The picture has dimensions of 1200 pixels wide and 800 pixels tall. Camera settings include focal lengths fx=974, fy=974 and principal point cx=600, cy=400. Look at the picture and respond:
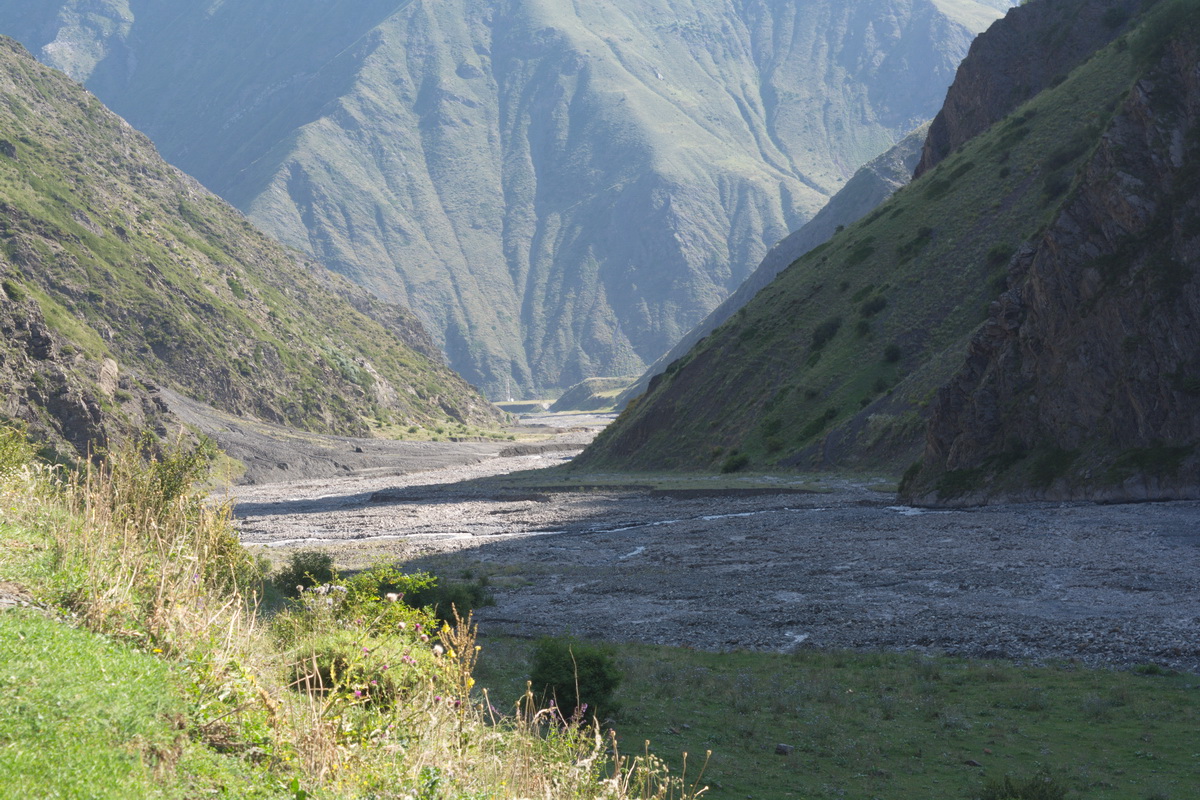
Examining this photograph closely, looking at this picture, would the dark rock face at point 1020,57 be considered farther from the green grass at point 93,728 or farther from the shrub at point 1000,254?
the green grass at point 93,728

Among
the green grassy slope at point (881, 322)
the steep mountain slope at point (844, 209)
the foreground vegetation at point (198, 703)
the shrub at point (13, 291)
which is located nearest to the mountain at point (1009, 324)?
the green grassy slope at point (881, 322)

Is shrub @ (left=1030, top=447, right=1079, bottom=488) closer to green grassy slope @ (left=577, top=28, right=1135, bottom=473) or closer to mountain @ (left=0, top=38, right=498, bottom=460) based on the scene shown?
green grassy slope @ (left=577, top=28, right=1135, bottom=473)

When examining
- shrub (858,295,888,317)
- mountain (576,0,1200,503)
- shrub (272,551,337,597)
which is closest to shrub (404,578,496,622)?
shrub (272,551,337,597)

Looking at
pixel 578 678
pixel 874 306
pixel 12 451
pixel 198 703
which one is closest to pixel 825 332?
pixel 874 306

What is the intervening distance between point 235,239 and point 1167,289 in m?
147

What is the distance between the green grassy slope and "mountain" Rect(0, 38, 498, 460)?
1879 inches

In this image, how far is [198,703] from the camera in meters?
7.64

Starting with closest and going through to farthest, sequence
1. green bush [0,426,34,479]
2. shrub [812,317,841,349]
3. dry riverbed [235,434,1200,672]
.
Answer: green bush [0,426,34,479] → dry riverbed [235,434,1200,672] → shrub [812,317,841,349]

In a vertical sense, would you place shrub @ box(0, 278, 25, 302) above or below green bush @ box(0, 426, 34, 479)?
above

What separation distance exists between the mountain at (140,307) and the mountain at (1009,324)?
47.3 m

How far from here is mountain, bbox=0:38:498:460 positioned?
83.6 meters

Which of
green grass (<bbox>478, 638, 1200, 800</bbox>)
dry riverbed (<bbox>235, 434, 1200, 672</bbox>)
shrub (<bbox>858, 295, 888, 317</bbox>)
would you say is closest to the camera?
green grass (<bbox>478, 638, 1200, 800</bbox>)

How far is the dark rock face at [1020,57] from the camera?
8062 cm

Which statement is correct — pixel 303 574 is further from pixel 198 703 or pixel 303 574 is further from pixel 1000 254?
pixel 1000 254
